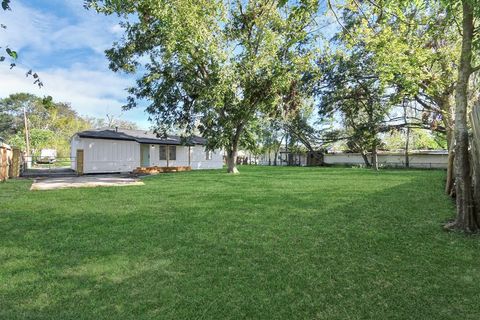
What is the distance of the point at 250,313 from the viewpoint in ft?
8.02

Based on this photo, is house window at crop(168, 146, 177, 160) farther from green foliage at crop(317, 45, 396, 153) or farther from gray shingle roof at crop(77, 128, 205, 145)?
green foliage at crop(317, 45, 396, 153)

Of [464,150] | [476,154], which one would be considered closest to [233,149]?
[476,154]

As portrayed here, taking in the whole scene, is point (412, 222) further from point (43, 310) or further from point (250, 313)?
point (43, 310)

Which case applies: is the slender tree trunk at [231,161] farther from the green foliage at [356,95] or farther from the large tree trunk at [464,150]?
the large tree trunk at [464,150]

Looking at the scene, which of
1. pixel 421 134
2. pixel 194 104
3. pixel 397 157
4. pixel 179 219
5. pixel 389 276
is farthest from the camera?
pixel 397 157

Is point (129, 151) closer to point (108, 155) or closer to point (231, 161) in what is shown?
point (108, 155)

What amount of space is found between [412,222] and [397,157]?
98.7 ft

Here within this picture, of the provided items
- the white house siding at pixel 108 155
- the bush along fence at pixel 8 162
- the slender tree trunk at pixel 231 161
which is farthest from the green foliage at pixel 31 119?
the slender tree trunk at pixel 231 161

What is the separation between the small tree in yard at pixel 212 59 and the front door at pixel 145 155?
5.82 metres

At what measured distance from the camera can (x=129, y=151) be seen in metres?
22.0

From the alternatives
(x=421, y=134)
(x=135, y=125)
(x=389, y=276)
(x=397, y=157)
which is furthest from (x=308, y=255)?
(x=135, y=125)

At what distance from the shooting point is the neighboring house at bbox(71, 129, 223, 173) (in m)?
20.1

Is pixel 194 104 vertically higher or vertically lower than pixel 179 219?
higher

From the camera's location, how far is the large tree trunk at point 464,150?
457 centimetres
